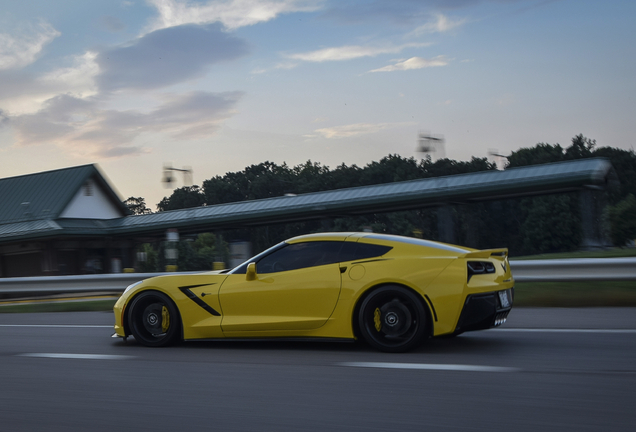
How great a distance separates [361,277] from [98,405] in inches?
100

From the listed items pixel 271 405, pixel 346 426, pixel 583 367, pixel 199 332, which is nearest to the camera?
pixel 346 426

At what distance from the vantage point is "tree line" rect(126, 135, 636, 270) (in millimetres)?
65938

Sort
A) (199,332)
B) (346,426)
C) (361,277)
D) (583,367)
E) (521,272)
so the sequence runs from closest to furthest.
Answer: (346,426), (583,367), (361,277), (199,332), (521,272)

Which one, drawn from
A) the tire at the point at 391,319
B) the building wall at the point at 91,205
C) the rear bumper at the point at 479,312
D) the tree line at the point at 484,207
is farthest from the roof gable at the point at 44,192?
the rear bumper at the point at 479,312

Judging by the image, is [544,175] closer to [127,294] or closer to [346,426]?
[127,294]

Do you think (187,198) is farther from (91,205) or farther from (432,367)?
(432,367)

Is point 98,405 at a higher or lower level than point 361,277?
lower

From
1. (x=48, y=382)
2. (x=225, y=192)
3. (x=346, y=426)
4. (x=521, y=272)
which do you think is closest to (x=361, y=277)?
(x=346, y=426)

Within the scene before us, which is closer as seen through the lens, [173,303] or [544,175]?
[173,303]

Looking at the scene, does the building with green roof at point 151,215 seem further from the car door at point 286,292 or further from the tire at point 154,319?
the tire at point 154,319

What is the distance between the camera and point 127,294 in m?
7.09

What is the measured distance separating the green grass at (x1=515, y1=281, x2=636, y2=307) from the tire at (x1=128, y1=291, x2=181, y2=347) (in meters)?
5.39

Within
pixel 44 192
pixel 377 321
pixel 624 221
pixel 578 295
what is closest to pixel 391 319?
pixel 377 321

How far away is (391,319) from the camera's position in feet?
19.6
